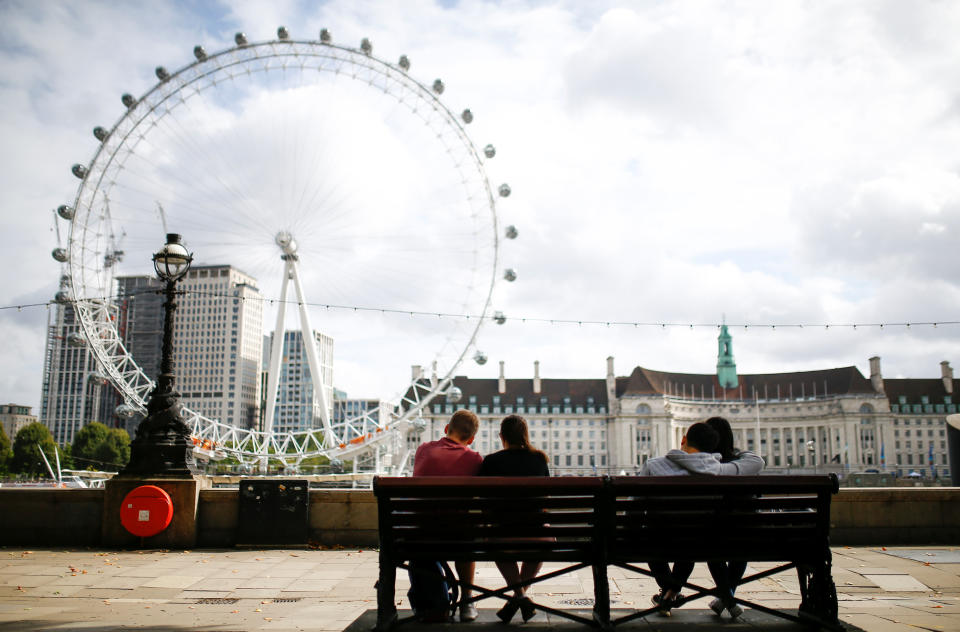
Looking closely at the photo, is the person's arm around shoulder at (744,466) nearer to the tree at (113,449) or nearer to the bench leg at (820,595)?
the bench leg at (820,595)

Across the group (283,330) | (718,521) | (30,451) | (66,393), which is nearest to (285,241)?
(283,330)

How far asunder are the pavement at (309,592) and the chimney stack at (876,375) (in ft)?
435

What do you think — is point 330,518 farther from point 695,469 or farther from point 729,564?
point 695,469

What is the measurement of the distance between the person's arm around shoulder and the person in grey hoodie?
60mm

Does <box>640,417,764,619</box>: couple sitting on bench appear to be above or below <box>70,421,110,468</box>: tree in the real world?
above

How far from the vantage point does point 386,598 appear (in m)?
4.56

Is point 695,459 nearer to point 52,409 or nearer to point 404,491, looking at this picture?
point 404,491

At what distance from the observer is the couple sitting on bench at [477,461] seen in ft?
17.9

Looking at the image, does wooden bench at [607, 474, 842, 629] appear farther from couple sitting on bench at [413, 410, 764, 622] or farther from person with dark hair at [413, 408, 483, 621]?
person with dark hair at [413, 408, 483, 621]

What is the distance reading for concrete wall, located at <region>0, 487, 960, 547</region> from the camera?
35.5ft

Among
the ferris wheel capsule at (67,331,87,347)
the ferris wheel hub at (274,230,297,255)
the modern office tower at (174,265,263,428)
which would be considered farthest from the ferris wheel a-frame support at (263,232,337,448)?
the modern office tower at (174,265,263,428)

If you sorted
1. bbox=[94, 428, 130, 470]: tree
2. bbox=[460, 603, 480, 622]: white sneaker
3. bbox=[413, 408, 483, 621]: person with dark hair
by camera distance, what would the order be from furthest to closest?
bbox=[94, 428, 130, 470]: tree, bbox=[413, 408, 483, 621]: person with dark hair, bbox=[460, 603, 480, 622]: white sneaker

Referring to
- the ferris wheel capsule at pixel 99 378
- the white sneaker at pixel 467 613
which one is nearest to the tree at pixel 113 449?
the ferris wheel capsule at pixel 99 378

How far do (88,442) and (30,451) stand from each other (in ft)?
28.2
